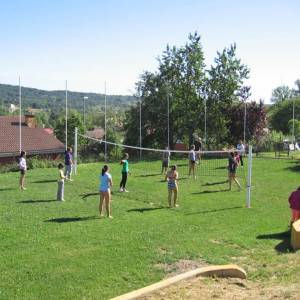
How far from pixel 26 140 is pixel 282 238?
102 feet

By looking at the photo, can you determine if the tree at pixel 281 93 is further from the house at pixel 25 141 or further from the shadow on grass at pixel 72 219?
the shadow on grass at pixel 72 219

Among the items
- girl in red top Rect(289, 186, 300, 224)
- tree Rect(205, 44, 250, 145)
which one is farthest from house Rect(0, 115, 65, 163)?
girl in red top Rect(289, 186, 300, 224)

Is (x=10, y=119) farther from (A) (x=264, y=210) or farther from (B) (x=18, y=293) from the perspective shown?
(B) (x=18, y=293)

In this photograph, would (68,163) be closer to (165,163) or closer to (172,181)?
(165,163)

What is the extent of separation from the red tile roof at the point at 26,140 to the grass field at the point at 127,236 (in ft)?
55.5

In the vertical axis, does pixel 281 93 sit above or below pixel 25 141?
above

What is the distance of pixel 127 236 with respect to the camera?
14.2 m

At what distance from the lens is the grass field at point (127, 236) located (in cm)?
1075

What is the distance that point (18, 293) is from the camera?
32.4 feet

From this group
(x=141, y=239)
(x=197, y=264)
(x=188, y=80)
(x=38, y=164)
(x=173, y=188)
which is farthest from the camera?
(x=188, y=80)

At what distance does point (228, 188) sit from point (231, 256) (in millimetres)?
10383

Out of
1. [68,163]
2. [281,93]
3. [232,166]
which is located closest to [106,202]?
[232,166]

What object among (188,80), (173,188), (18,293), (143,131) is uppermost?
(188,80)

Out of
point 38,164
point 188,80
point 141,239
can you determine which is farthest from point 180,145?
point 141,239
